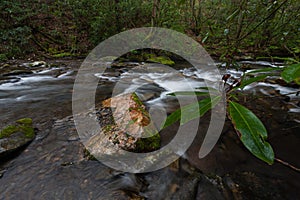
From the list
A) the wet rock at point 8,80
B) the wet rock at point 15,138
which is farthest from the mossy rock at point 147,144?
the wet rock at point 8,80

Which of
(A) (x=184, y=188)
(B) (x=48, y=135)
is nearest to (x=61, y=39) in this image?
(B) (x=48, y=135)

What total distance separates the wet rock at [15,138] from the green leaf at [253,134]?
2.06m

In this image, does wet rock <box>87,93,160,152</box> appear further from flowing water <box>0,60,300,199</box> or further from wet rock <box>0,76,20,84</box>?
wet rock <box>0,76,20,84</box>

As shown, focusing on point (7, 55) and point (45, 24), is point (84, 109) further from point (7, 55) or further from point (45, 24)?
point (45, 24)

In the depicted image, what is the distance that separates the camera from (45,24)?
368 inches

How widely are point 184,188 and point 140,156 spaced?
1.58ft

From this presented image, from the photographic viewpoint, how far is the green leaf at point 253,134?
57 cm

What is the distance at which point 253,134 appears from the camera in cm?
58

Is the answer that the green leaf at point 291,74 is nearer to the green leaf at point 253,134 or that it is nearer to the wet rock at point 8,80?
the green leaf at point 253,134

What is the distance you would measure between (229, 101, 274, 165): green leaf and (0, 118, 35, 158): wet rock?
6.75 ft

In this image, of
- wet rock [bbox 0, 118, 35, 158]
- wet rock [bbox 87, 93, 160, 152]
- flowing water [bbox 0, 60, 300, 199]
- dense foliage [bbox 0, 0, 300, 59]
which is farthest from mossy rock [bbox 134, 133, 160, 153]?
dense foliage [bbox 0, 0, 300, 59]

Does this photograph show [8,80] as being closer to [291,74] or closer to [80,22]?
[80,22]

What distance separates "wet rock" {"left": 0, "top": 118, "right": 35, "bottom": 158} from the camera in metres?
1.84

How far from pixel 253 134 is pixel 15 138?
7.24 ft
